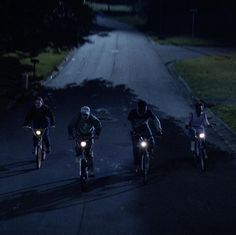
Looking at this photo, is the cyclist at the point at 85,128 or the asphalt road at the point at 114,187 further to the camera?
the cyclist at the point at 85,128

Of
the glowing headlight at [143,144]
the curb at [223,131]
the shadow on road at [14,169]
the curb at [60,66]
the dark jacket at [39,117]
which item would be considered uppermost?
the dark jacket at [39,117]

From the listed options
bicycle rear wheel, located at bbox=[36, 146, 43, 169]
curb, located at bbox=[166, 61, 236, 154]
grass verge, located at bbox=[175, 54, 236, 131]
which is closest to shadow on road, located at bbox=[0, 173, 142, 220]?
bicycle rear wheel, located at bbox=[36, 146, 43, 169]

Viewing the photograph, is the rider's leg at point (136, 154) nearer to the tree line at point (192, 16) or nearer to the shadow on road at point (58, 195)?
the shadow on road at point (58, 195)

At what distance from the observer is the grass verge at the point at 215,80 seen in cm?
2555

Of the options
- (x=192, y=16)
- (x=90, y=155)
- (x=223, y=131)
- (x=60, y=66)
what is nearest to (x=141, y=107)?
(x=90, y=155)

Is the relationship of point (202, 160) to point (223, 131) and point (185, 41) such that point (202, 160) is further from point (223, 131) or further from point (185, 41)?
point (185, 41)

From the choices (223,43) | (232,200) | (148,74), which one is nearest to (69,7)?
(148,74)

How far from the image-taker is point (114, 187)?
13.9 metres

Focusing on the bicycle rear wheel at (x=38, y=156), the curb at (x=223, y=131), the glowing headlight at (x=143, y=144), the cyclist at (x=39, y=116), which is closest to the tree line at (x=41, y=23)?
the curb at (x=223, y=131)

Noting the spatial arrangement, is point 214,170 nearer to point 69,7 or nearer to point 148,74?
point 69,7

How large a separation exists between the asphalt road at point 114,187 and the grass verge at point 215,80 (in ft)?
6.60

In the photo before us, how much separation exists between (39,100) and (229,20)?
74.7 m

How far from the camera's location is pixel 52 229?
1102 centimetres

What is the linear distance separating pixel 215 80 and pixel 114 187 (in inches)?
898
